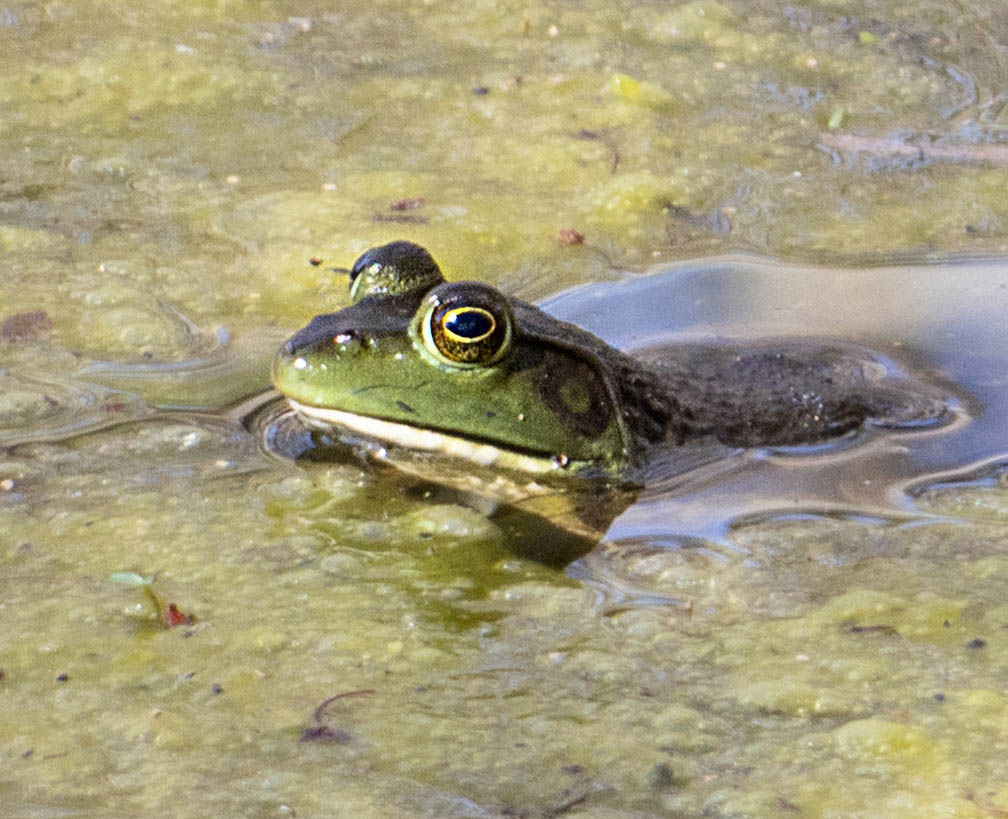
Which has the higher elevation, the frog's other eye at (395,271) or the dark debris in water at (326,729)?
the frog's other eye at (395,271)

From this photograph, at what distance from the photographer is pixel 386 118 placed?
4230 millimetres

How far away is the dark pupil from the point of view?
2.67 metres

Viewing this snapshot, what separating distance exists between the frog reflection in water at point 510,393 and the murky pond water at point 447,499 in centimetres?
12

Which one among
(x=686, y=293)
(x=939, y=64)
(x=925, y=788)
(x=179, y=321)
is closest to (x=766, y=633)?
(x=925, y=788)

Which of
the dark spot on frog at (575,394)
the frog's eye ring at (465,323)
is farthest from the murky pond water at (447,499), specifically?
the frog's eye ring at (465,323)

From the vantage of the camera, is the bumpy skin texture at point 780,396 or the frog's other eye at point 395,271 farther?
the bumpy skin texture at point 780,396

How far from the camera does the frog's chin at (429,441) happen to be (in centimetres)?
270

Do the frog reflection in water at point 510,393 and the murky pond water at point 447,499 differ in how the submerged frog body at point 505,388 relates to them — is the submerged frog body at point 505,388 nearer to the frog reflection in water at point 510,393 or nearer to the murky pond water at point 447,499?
the frog reflection in water at point 510,393

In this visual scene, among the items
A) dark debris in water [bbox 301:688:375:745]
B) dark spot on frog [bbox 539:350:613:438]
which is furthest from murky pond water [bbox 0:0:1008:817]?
dark spot on frog [bbox 539:350:613:438]

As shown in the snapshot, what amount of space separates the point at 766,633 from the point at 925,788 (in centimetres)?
49

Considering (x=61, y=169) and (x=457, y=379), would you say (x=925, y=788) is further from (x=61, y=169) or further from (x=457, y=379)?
(x=61, y=169)

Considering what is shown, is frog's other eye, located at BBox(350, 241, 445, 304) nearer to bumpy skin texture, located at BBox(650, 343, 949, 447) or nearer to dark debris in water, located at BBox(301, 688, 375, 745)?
bumpy skin texture, located at BBox(650, 343, 949, 447)

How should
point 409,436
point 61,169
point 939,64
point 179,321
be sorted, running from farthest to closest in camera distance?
point 939,64 < point 61,169 < point 179,321 < point 409,436

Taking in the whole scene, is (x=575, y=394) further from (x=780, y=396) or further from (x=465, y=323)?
(x=780, y=396)
